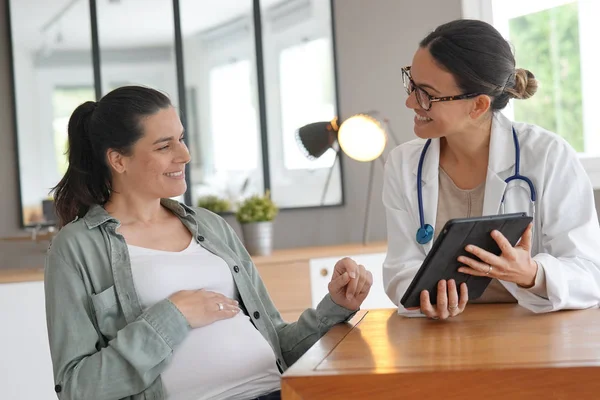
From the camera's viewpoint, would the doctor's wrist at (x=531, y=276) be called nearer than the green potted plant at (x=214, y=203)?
Yes

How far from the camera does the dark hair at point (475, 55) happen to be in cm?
193

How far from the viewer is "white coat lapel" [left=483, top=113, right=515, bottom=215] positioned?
1.88 m

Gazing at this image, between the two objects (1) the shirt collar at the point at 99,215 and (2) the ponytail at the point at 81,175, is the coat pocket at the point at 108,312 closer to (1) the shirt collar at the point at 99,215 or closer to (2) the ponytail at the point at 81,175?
(1) the shirt collar at the point at 99,215

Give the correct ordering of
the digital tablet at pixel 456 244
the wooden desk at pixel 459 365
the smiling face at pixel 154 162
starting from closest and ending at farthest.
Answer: the wooden desk at pixel 459 365, the digital tablet at pixel 456 244, the smiling face at pixel 154 162

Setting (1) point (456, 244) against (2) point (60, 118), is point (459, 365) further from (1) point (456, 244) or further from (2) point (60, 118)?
(2) point (60, 118)

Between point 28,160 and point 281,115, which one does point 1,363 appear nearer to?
point 28,160

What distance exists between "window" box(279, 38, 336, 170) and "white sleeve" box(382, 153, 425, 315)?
5.86 feet

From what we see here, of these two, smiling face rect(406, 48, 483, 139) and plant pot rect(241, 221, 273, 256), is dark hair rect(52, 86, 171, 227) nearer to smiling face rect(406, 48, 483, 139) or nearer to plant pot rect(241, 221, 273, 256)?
smiling face rect(406, 48, 483, 139)

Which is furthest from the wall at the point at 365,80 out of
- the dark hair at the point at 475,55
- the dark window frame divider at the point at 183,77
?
the dark hair at the point at 475,55

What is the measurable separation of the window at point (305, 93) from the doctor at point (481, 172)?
175 cm

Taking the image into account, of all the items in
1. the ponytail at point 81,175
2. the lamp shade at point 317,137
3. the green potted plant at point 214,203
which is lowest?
the green potted plant at point 214,203

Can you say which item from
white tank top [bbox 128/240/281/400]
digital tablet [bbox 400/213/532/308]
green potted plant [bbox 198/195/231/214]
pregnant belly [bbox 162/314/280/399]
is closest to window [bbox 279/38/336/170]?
green potted plant [bbox 198/195/231/214]

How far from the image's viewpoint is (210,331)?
5.64 ft

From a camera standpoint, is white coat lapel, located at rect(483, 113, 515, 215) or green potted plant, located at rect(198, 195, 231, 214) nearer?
white coat lapel, located at rect(483, 113, 515, 215)
